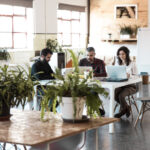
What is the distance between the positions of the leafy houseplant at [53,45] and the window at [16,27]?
A: 558 mm

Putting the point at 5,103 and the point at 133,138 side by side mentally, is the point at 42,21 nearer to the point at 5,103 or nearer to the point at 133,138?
the point at 133,138

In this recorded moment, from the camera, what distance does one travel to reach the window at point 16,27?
11062 millimetres

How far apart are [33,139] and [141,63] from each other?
921 cm

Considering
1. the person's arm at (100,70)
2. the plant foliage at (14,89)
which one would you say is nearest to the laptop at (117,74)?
the person's arm at (100,70)

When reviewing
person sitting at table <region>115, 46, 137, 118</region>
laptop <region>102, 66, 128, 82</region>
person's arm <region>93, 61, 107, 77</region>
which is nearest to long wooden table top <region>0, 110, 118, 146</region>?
laptop <region>102, 66, 128, 82</region>

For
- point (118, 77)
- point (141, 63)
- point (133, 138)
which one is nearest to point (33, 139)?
point (133, 138)

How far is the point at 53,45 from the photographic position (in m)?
12.0

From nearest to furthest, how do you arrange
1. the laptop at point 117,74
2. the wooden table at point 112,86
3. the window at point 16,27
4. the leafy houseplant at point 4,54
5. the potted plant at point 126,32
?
the wooden table at point 112,86, the laptop at point 117,74, the leafy houseplant at point 4,54, the window at point 16,27, the potted plant at point 126,32

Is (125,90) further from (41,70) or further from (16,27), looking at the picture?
(16,27)

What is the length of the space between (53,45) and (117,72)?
18.3 ft

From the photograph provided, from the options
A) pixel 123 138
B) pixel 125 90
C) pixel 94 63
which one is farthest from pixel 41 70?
pixel 123 138

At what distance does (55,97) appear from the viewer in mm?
3098

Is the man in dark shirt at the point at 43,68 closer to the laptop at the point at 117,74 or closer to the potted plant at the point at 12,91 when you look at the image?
the laptop at the point at 117,74

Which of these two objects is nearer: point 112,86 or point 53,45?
point 112,86
